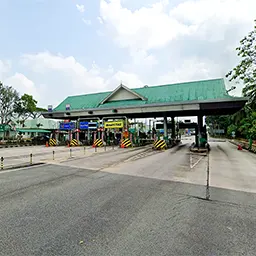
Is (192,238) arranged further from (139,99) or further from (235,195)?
(139,99)

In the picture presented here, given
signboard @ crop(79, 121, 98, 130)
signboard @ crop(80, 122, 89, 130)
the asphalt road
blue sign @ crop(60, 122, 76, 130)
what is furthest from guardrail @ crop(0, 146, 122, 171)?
blue sign @ crop(60, 122, 76, 130)

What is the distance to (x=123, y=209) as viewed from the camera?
475cm

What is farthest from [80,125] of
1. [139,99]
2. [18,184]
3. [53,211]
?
[53,211]

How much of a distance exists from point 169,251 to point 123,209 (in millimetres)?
1842

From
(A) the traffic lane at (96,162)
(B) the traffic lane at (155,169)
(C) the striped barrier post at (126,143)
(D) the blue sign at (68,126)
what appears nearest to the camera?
(B) the traffic lane at (155,169)

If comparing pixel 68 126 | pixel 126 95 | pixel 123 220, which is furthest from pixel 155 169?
pixel 68 126

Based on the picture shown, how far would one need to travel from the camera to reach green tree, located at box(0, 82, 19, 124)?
1647 inches

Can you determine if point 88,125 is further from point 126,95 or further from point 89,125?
point 126,95

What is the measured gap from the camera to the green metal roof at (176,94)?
22.7 m

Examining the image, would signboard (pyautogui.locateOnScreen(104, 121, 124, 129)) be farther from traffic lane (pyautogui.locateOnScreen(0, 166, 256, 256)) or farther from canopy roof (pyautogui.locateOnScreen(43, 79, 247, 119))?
traffic lane (pyautogui.locateOnScreen(0, 166, 256, 256))

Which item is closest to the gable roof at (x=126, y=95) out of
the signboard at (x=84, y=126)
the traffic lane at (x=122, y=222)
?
the signboard at (x=84, y=126)

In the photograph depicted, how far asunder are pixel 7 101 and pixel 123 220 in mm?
46930

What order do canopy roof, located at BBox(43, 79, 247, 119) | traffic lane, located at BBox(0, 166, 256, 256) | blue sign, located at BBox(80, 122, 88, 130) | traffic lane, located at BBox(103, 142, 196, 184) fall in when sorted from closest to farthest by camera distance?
1. traffic lane, located at BBox(0, 166, 256, 256)
2. traffic lane, located at BBox(103, 142, 196, 184)
3. canopy roof, located at BBox(43, 79, 247, 119)
4. blue sign, located at BBox(80, 122, 88, 130)

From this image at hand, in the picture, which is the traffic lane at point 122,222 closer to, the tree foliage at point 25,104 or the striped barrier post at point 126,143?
the striped barrier post at point 126,143
